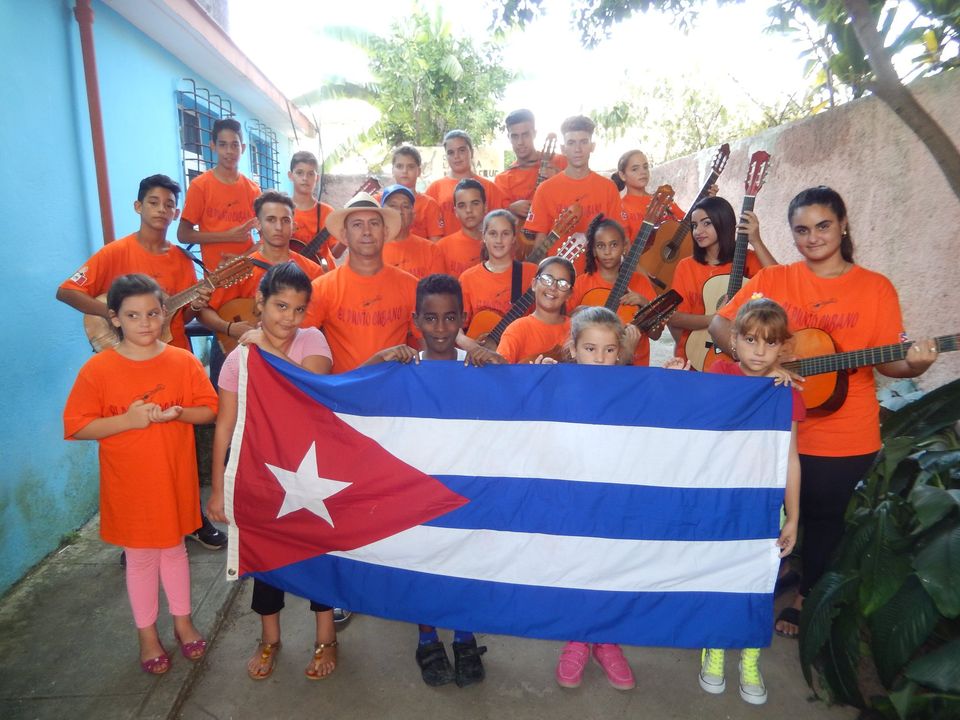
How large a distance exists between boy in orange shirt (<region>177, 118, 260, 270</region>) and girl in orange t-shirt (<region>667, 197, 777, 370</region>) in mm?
2972

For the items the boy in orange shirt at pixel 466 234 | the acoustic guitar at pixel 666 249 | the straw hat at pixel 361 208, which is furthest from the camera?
the acoustic guitar at pixel 666 249

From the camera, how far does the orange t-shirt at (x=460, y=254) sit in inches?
178

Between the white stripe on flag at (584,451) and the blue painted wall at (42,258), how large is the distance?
2.17 metres

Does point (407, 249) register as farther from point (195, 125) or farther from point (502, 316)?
point (195, 125)

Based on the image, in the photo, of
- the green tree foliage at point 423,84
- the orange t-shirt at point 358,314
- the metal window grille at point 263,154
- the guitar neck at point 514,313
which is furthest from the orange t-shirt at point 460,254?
the green tree foliage at point 423,84

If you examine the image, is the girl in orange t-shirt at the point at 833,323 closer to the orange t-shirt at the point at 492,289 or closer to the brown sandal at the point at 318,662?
the orange t-shirt at the point at 492,289

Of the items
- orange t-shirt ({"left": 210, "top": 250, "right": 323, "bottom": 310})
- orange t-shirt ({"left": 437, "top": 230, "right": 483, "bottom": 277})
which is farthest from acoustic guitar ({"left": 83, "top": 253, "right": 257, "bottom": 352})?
orange t-shirt ({"left": 437, "top": 230, "right": 483, "bottom": 277})

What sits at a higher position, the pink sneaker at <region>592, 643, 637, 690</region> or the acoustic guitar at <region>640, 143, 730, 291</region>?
the acoustic guitar at <region>640, 143, 730, 291</region>

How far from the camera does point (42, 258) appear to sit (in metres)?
3.82

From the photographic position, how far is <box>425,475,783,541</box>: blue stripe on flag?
263 centimetres

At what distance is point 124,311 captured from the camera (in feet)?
8.98

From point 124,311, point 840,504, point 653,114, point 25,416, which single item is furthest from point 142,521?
point 653,114

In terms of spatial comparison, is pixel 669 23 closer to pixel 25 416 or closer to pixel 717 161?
pixel 717 161

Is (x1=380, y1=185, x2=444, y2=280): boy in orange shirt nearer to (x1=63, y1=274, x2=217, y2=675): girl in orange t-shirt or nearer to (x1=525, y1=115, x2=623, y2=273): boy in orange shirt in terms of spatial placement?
(x1=525, y1=115, x2=623, y2=273): boy in orange shirt
